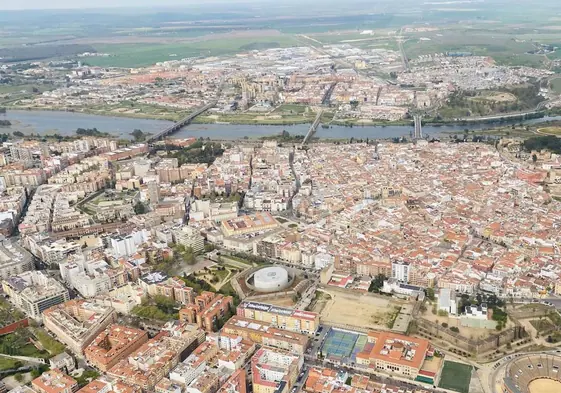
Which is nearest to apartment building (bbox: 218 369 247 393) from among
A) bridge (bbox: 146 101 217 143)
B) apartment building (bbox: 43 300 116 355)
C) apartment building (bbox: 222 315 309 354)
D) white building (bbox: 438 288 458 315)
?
apartment building (bbox: 222 315 309 354)

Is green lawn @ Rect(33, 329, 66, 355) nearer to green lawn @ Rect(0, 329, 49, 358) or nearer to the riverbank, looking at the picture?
Result: green lawn @ Rect(0, 329, 49, 358)

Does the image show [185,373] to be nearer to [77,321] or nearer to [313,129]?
[77,321]

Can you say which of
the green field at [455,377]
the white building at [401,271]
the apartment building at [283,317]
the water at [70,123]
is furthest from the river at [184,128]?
the green field at [455,377]

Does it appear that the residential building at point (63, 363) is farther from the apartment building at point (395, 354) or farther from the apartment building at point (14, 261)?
the apartment building at point (395, 354)

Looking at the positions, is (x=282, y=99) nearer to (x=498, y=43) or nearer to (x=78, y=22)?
(x=498, y=43)

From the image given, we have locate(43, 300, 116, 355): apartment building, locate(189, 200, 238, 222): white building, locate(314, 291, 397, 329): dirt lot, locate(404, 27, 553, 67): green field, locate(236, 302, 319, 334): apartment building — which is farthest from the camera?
locate(404, 27, 553, 67): green field

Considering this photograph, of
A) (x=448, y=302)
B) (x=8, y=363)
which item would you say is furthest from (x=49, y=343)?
(x=448, y=302)
